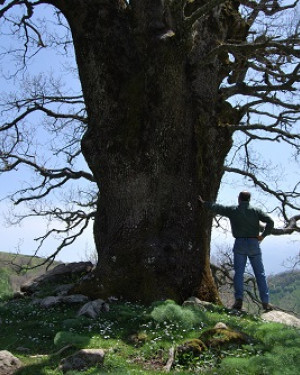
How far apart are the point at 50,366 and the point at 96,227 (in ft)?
16.2

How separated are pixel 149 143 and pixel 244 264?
318 cm

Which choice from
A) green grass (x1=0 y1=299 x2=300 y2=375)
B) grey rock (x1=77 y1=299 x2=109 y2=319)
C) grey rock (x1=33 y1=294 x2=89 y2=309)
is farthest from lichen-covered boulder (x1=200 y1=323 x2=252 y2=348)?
grey rock (x1=33 y1=294 x2=89 y2=309)

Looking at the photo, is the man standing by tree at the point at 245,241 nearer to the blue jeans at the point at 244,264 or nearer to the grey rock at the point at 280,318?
the blue jeans at the point at 244,264

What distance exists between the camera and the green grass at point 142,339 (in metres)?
4.98

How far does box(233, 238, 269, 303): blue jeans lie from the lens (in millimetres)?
9008

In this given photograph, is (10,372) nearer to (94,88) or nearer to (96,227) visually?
(96,227)

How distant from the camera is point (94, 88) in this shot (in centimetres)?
992

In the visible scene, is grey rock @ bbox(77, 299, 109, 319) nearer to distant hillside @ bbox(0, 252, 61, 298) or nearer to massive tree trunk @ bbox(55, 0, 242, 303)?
massive tree trunk @ bbox(55, 0, 242, 303)

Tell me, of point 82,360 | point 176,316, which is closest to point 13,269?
point 176,316

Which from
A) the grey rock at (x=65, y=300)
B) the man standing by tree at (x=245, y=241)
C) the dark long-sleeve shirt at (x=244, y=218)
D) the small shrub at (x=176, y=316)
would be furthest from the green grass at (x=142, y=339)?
the dark long-sleeve shirt at (x=244, y=218)

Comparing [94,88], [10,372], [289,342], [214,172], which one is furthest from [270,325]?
[94,88]

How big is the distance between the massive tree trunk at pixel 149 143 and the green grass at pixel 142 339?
1042 millimetres

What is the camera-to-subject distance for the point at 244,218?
9.07 meters

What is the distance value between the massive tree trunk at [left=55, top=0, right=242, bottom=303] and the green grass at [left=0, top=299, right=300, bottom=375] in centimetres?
104
